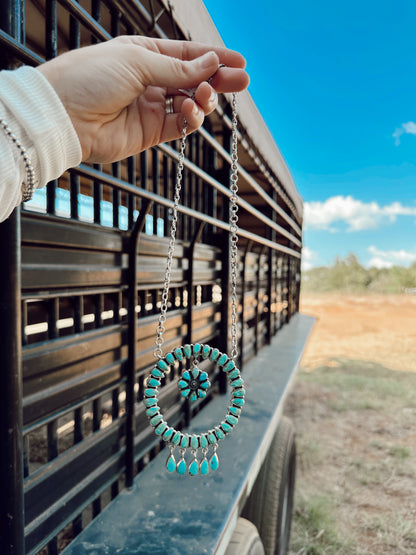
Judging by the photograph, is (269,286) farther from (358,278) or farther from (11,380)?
(358,278)

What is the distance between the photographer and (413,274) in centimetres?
3039

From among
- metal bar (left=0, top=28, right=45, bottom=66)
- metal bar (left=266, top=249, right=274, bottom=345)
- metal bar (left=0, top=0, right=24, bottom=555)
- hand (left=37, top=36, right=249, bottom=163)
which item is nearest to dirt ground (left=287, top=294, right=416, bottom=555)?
metal bar (left=266, top=249, right=274, bottom=345)

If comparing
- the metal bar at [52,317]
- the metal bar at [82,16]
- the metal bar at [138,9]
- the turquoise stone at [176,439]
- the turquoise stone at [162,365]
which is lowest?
the turquoise stone at [176,439]

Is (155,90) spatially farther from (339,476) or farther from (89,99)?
(339,476)

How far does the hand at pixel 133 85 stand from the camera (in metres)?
0.87

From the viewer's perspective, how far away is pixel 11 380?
0.97 metres

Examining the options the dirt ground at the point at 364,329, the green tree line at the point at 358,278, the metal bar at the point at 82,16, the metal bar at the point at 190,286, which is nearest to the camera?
the metal bar at the point at 82,16

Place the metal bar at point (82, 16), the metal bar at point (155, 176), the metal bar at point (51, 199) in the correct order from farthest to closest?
the metal bar at point (155, 176) → the metal bar at point (51, 199) → the metal bar at point (82, 16)

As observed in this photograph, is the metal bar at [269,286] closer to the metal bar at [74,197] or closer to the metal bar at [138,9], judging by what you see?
the metal bar at [138,9]

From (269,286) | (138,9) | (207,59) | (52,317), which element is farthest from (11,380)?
(269,286)

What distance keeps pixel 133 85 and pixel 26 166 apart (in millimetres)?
333

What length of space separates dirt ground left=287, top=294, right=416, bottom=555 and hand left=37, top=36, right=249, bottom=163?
11.4 ft

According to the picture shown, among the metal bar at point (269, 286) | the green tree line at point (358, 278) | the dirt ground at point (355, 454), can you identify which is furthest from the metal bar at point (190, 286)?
the green tree line at point (358, 278)

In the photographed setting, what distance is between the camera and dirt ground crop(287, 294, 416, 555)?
3362 mm
